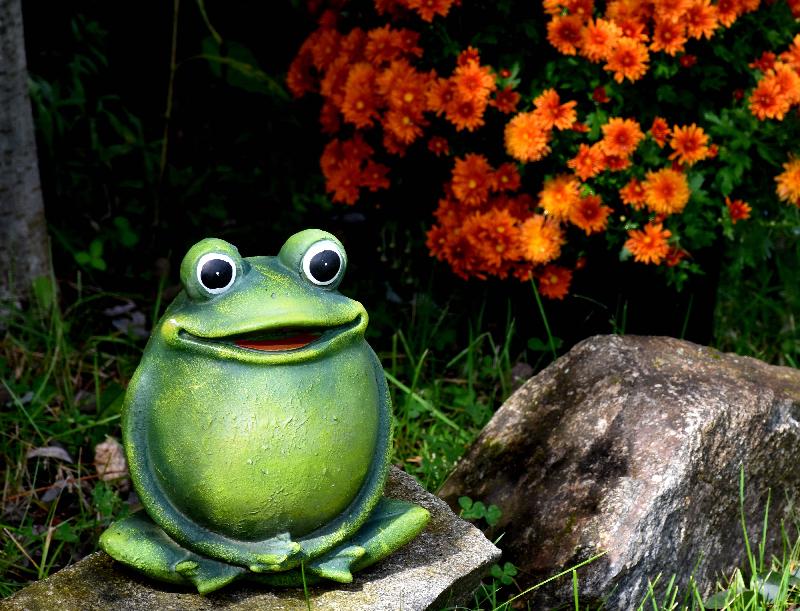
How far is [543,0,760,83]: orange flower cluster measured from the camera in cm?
339

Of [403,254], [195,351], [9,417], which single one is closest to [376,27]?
[403,254]

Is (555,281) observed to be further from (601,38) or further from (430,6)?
(430,6)

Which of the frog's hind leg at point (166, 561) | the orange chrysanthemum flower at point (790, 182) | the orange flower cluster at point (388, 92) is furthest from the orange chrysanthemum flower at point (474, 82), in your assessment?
the frog's hind leg at point (166, 561)

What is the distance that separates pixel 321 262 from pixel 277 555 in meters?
0.60

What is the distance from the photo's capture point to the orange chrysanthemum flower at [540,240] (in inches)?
140

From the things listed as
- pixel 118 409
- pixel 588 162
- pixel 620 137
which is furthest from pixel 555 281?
pixel 118 409

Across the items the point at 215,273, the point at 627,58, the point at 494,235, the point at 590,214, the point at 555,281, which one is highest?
the point at 627,58

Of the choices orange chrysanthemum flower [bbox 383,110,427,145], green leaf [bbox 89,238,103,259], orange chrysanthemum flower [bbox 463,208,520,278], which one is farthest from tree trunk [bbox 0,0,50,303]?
orange chrysanthemum flower [bbox 463,208,520,278]

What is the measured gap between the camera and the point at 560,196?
351 centimetres

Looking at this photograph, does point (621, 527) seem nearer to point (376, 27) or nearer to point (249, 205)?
point (376, 27)

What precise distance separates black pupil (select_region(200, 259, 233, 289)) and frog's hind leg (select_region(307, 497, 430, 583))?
0.61 metres

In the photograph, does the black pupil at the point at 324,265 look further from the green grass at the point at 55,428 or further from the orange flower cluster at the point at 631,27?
the orange flower cluster at the point at 631,27

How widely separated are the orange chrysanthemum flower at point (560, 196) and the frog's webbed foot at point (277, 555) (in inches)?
62.3

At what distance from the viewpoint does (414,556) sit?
256 cm
